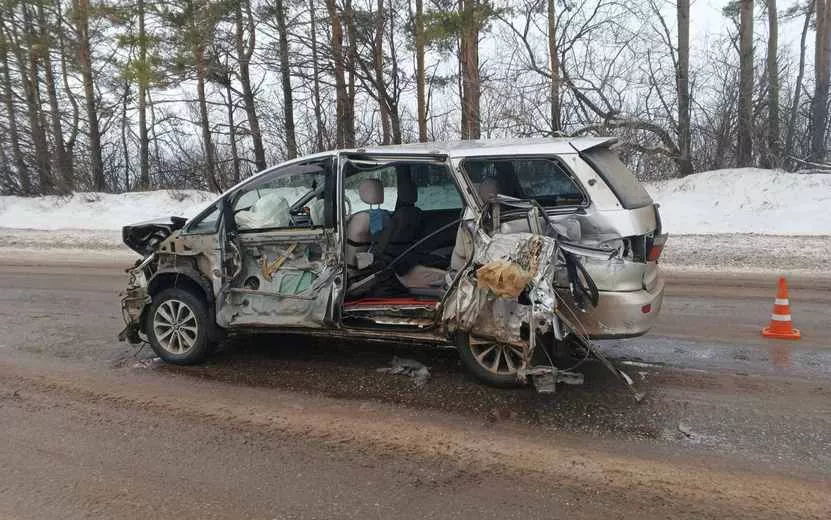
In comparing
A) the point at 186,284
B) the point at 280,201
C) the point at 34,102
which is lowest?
the point at 186,284

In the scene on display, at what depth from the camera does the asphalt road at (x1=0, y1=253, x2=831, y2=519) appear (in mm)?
3367

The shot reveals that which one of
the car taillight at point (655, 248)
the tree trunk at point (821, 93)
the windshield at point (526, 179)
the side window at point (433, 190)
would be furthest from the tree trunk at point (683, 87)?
the windshield at point (526, 179)

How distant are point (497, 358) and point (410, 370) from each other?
0.90m

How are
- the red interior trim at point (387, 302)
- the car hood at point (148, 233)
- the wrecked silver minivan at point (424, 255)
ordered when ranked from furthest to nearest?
the car hood at point (148, 233), the red interior trim at point (387, 302), the wrecked silver minivan at point (424, 255)

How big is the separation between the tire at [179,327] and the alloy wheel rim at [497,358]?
249 centimetres

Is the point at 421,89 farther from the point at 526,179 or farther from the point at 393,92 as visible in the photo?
the point at 526,179

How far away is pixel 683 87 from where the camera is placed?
19.6 metres

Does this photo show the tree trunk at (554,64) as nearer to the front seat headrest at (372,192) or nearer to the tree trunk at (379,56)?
the tree trunk at (379,56)

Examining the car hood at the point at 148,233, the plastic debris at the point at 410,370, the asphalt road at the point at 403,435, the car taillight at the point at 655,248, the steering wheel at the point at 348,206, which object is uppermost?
the steering wheel at the point at 348,206

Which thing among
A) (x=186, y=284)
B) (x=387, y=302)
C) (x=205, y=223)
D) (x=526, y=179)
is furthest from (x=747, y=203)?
(x=186, y=284)

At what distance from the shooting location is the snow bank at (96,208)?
21828 millimetres

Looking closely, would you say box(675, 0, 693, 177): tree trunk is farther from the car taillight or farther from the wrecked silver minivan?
the car taillight

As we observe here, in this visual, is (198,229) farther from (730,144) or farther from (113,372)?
(730,144)

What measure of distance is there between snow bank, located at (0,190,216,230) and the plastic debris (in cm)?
1785
